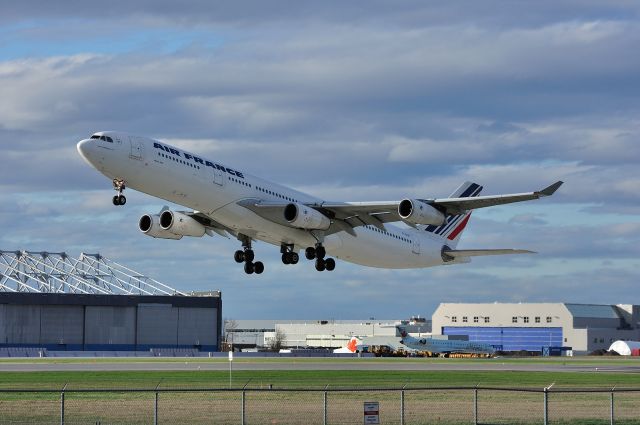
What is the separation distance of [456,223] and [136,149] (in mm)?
39319

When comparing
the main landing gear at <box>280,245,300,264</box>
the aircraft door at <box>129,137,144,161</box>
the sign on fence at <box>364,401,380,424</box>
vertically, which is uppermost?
the aircraft door at <box>129,137,144,161</box>

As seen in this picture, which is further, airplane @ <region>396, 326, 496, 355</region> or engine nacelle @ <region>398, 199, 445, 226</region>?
airplane @ <region>396, 326, 496, 355</region>

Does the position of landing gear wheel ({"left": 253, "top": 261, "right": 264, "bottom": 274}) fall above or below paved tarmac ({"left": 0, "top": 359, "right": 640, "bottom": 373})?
above

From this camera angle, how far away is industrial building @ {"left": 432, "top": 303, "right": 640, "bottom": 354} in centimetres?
18650

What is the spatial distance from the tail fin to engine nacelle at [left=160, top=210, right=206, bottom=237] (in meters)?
22.0

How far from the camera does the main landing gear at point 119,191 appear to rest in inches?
2232

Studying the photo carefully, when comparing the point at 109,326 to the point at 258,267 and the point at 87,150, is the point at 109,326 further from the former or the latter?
the point at 87,150

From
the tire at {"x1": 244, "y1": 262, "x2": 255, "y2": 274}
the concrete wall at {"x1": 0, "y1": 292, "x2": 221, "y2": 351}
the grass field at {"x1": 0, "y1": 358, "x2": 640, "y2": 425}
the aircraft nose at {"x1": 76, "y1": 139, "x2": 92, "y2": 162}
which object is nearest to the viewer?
the grass field at {"x1": 0, "y1": 358, "x2": 640, "y2": 425}

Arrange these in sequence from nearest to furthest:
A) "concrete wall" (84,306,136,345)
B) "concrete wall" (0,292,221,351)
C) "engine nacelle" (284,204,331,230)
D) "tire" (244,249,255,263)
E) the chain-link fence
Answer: the chain-link fence → "engine nacelle" (284,204,331,230) → "tire" (244,249,255,263) → "concrete wall" (0,292,221,351) → "concrete wall" (84,306,136,345)

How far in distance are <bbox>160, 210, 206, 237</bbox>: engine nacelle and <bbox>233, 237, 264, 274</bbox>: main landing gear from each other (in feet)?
14.6

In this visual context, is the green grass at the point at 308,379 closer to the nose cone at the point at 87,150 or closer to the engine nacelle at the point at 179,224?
the engine nacelle at the point at 179,224

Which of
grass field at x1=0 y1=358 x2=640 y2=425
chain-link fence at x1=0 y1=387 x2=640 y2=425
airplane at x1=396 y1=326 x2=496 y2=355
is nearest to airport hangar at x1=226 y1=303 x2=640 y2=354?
airplane at x1=396 y1=326 x2=496 y2=355

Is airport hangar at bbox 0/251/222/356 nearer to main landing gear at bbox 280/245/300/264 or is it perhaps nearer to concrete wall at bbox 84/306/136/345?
concrete wall at bbox 84/306/136/345

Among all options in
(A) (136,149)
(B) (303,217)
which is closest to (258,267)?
(B) (303,217)
